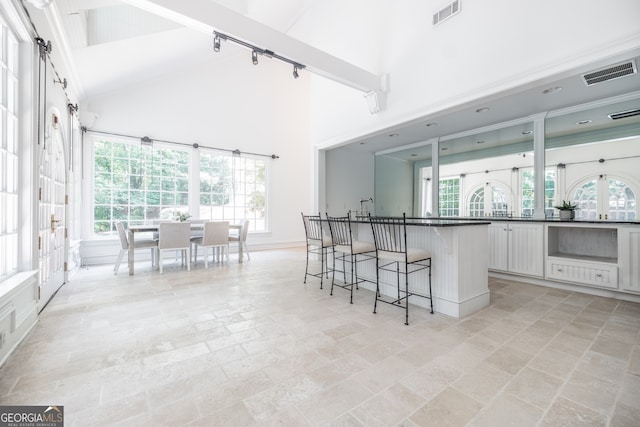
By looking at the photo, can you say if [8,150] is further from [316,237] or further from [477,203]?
[477,203]

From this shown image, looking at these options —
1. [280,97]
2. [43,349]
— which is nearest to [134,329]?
[43,349]

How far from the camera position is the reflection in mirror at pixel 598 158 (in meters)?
3.60

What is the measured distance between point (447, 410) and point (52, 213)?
448cm

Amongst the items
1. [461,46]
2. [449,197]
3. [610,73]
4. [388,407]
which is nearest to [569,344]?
[388,407]

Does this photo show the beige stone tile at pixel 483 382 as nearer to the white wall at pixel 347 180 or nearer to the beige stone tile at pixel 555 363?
the beige stone tile at pixel 555 363

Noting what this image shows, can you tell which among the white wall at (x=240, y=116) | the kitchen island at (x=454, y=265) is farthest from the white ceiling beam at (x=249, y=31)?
the white wall at (x=240, y=116)

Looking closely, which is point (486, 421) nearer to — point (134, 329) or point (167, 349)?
point (167, 349)

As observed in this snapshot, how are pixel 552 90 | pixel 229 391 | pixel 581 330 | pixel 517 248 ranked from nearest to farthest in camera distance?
pixel 229 391, pixel 581 330, pixel 552 90, pixel 517 248

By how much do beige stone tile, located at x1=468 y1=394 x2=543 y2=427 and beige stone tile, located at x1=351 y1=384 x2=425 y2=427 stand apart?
0.95 ft

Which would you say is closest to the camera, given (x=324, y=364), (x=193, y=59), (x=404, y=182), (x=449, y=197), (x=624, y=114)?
(x=324, y=364)

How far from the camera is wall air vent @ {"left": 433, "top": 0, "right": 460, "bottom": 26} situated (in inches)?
145

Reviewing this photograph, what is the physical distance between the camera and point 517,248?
162 inches

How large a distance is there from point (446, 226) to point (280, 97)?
6626 millimetres

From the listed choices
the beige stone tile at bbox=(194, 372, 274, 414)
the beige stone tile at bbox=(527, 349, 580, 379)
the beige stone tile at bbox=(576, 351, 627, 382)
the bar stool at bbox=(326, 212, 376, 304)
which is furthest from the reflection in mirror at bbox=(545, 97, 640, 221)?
the beige stone tile at bbox=(194, 372, 274, 414)
